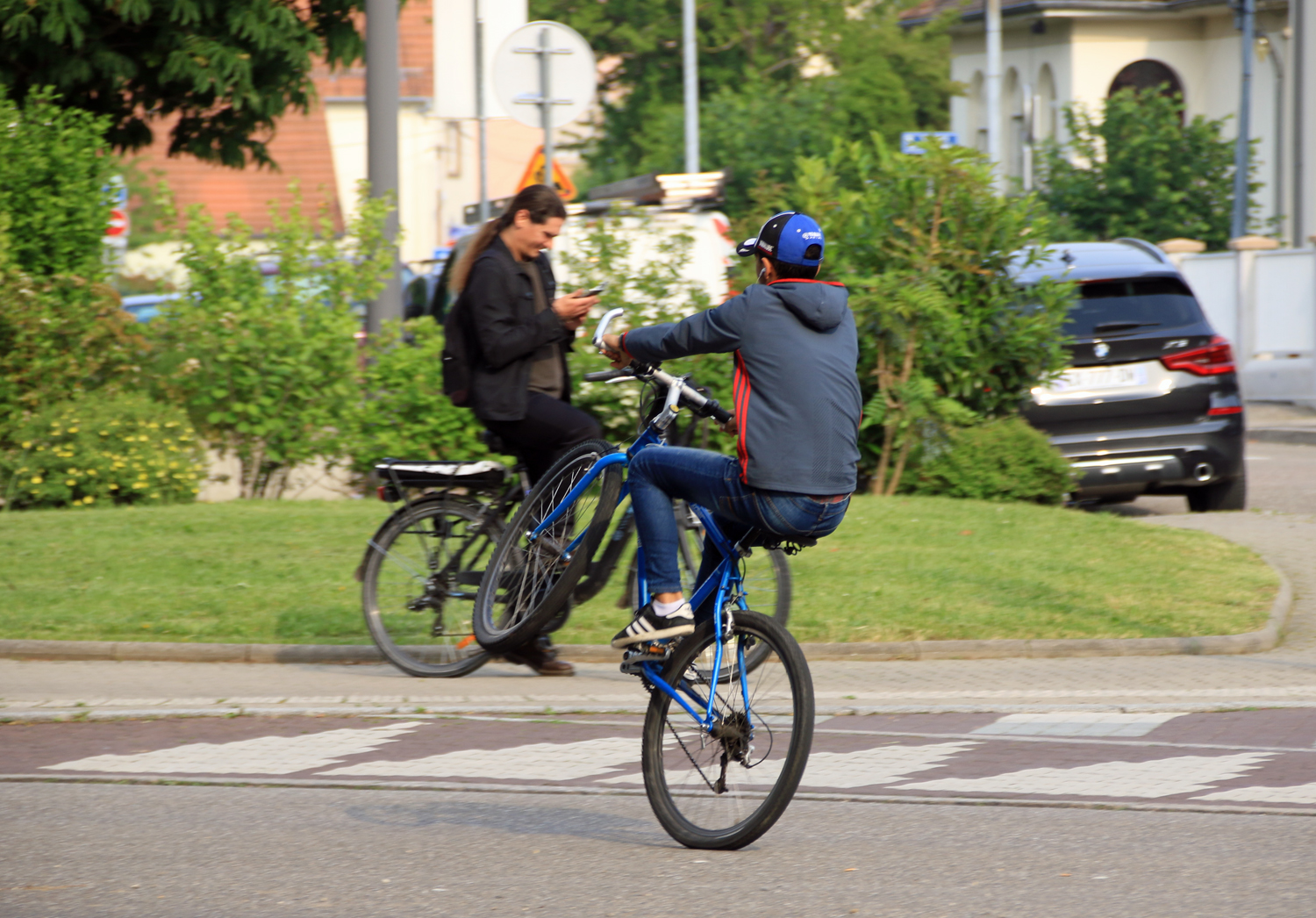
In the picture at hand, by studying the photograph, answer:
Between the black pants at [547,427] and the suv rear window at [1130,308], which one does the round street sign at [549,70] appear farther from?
the black pants at [547,427]

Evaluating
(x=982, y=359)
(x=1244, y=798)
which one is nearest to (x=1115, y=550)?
(x=982, y=359)

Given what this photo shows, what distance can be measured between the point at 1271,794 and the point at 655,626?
209cm

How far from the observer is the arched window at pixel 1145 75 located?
1602 inches

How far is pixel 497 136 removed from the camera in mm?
55219

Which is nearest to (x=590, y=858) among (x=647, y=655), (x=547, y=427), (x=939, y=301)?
(x=647, y=655)

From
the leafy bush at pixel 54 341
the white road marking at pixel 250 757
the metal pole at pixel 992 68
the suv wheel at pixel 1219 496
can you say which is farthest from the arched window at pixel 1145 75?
the white road marking at pixel 250 757

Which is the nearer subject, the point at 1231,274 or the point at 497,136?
the point at 1231,274

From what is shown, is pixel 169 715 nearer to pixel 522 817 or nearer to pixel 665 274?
pixel 522 817

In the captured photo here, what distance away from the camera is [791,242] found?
5.20 metres

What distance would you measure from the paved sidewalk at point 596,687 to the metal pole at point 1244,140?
844 inches

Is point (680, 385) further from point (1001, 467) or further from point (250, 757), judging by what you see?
point (1001, 467)

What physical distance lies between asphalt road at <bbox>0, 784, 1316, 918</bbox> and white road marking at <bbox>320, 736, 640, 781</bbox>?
262 millimetres

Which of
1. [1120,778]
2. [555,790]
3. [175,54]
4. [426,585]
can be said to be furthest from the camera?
[175,54]

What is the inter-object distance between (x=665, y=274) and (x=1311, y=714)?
6192 millimetres
